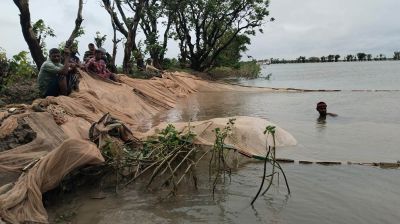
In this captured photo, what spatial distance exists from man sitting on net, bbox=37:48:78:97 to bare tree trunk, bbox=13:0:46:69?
2.73m

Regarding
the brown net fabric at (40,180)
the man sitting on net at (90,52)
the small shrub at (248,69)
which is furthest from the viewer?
the small shrub at (248,69)

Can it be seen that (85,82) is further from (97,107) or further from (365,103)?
(365,103)

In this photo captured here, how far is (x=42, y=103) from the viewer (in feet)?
23.3

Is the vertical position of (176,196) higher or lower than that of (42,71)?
lower

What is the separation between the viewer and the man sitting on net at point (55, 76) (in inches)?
320

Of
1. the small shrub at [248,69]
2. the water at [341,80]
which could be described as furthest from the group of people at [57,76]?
the small shrub at [248,69]

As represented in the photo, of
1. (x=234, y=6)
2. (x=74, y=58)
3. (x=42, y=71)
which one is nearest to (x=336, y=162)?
(x=42, y=71)

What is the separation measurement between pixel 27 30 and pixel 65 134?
6.10 m

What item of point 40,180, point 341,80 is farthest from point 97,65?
point 341,80

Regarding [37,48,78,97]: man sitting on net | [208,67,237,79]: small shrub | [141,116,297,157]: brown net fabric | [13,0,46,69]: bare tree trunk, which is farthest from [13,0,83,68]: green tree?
[208,67,237,79]: small shrub

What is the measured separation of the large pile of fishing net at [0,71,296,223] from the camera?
13.6 ft

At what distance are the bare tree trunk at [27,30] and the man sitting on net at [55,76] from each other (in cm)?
273

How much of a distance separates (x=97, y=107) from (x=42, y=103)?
177 centimetres

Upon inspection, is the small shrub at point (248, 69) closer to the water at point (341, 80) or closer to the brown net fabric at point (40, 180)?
the water at point (341, 80)
